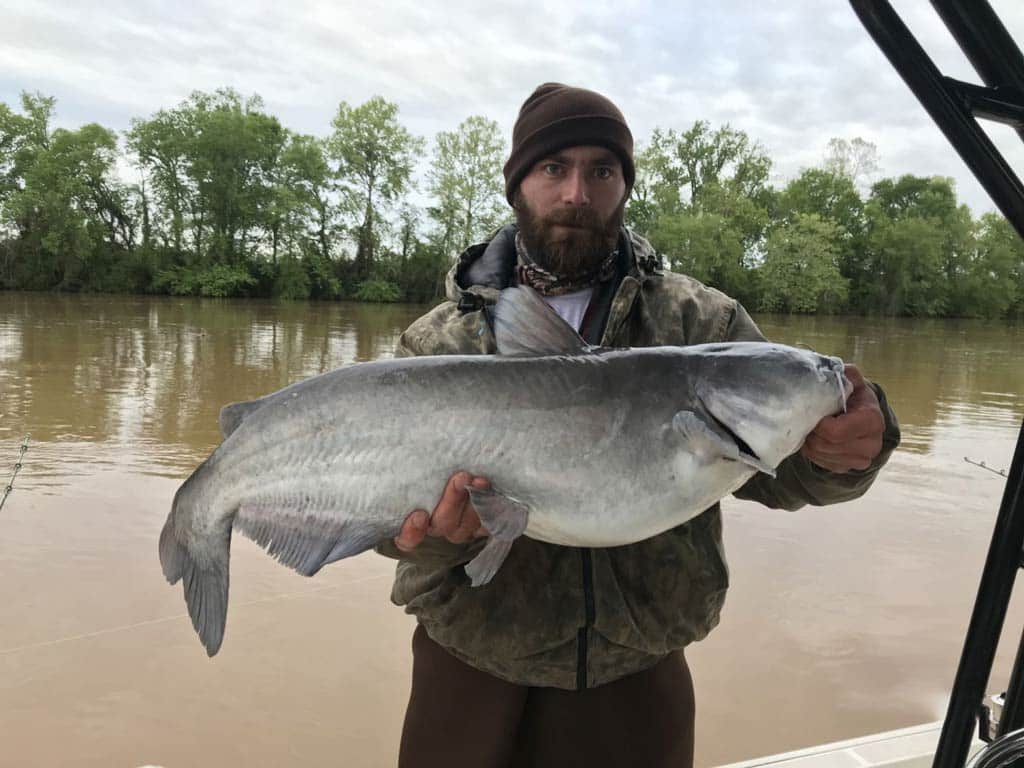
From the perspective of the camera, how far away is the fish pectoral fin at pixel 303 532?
1.79 metres

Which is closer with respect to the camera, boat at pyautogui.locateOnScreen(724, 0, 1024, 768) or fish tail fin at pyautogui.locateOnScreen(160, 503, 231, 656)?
boat at pyautogui.locateOnScreen(724, 0, 1024, 768)

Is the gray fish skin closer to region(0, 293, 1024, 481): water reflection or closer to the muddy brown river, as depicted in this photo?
the muddy brown river

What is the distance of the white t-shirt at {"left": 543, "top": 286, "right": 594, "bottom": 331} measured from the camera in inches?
96.0

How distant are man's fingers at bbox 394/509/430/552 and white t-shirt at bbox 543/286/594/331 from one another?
3.11ft

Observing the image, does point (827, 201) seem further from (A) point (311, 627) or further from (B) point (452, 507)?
(B) point (452, 507)

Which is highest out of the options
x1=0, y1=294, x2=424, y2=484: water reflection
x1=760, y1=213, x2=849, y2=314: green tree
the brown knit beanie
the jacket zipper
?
x1=760, y1=213, x2=849, y2=314: green tree

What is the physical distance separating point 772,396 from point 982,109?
0.72 meters

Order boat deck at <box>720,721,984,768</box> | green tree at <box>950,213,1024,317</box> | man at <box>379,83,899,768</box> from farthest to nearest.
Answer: green tree at <box>950,213,1024,317</box>, boat deck at <box>720,721,984,768</box>, man at <box>379,83,899,768</box>

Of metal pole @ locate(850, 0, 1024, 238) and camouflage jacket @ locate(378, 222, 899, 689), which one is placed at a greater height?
metal pole @ locate(850, 0, 1024, 238)

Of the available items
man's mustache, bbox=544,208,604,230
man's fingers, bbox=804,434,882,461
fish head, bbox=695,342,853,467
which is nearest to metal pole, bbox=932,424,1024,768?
man's fingers, bbox=804,434,882,461

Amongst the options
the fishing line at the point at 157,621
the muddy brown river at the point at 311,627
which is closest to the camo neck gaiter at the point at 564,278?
the muddy brown river at the point at 311,627

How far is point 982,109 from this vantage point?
56.8 inches

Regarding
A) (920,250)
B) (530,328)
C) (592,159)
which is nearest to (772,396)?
(530,328)

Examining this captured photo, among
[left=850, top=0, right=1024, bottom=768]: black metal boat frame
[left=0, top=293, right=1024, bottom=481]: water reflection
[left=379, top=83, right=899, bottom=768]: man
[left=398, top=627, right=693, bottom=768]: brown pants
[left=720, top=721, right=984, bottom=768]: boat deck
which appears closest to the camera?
[left=850, top=0, right=1024, bottom=768]: black metal boat frame
